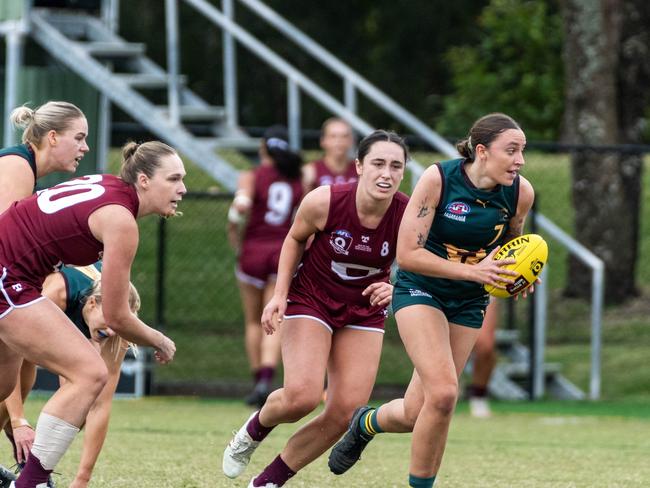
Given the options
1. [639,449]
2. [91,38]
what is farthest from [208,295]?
[639,449]

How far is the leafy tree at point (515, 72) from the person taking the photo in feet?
92.8

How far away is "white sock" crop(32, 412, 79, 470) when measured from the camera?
5.52 m

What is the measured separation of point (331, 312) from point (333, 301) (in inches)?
2.1

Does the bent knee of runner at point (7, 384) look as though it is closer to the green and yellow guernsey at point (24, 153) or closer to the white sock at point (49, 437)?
the white sock at point (49, 437)

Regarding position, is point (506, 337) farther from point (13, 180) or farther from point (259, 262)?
point (13, 180)

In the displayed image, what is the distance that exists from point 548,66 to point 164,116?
17912 millimetres

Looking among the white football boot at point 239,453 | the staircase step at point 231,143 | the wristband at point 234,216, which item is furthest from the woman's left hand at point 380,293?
the staircase step at point 231,143

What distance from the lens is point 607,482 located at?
7.12 m

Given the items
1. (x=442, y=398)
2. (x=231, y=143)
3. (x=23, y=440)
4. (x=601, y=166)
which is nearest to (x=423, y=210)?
(x=442, y=398)

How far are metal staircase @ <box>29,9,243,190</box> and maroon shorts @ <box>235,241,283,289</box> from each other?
1.53m

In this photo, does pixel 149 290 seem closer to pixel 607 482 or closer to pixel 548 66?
pixel 607 482

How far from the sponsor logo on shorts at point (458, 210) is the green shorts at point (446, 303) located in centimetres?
37

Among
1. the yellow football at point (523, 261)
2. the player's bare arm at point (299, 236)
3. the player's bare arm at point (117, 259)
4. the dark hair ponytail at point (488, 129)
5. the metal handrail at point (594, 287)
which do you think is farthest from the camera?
the metal handrail at point (594, 287)

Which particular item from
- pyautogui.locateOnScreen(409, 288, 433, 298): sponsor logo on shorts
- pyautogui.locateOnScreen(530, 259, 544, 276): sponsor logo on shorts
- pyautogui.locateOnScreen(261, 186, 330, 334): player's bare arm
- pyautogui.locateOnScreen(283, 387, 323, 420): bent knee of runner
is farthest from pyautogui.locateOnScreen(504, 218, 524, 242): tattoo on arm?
pyautogui.locateOnScreen(283, 387, 323, 420): bent knee of runner
